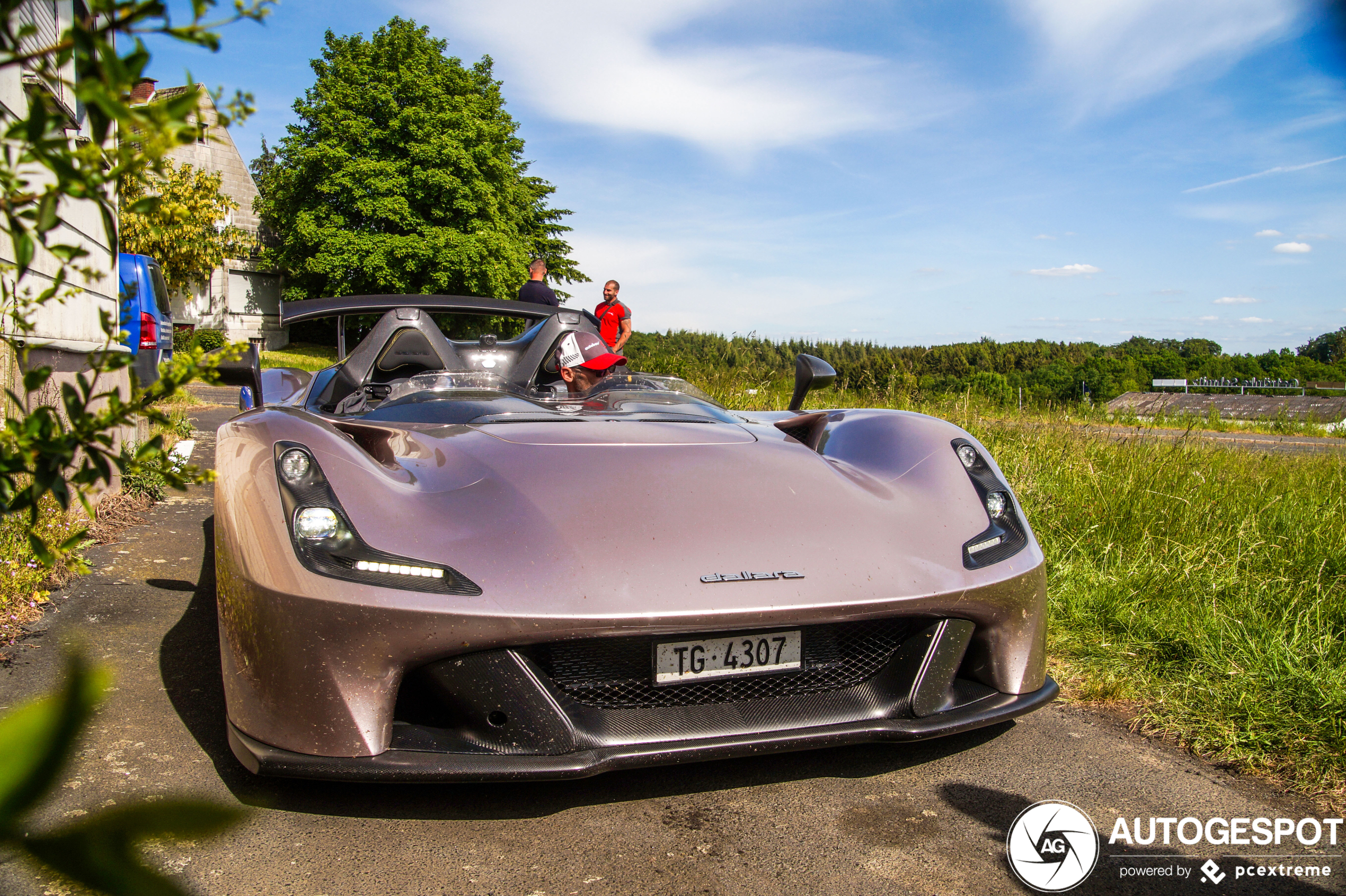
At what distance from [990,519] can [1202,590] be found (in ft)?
5.77

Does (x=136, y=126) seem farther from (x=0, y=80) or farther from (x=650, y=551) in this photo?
(x=0, y=80)

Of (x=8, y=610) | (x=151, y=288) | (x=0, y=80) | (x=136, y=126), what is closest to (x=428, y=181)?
(x=151, y=288)

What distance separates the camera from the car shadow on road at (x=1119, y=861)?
1.81 meters

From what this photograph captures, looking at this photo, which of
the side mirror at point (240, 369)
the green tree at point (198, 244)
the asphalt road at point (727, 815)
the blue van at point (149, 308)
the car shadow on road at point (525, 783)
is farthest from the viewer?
the green tree at point (198, 244)

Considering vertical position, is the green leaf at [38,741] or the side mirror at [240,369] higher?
the side mirror at [240,369]

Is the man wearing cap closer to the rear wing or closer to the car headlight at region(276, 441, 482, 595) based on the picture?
the rear wing

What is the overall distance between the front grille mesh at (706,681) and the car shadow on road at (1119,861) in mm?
388

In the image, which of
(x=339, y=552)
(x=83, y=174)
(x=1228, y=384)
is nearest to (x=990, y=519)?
(x=339, y=552)

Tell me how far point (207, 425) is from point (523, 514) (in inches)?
346

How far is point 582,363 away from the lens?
3.68m

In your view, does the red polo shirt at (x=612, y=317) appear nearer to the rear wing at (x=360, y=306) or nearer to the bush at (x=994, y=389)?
the bush at (x=994, y=389)

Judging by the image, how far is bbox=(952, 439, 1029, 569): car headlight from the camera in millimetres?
2342

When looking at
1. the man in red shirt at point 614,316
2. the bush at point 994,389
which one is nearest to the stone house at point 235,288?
the man in red shirt at point 614,316

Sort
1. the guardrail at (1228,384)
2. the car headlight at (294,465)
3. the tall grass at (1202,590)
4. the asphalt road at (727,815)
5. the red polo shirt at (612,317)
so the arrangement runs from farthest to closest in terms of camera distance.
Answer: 1. the guardrail at (1228,384)
2. the red polo shirt at (612,317)
3. the tall grass at (1202,590)
4. the car headlight at (294,465)
5. the asphalt road at (727,815)
